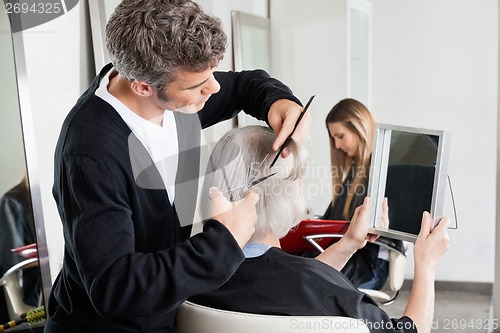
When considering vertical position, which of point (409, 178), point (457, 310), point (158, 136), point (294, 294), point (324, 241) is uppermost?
point (158, 136)

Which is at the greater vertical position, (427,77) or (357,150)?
(427,77)

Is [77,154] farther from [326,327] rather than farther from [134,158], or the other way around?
[326,327]

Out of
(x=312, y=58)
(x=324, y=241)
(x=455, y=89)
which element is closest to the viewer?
(x=324, y=241)

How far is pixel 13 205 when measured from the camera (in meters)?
2.28

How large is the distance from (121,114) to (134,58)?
143 mm

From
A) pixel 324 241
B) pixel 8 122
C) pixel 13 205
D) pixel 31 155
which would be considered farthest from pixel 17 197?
pixel 324 241

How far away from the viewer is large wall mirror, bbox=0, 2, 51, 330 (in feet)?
7.29

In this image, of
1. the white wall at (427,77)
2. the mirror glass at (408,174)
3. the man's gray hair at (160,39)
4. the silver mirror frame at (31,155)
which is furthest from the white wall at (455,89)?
the man's gray hair at (160,39)

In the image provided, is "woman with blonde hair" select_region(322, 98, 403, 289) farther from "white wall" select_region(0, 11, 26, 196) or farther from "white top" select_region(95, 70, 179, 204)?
"white top" select_region(95, 70, 179, 204)

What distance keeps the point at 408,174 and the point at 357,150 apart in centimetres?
126

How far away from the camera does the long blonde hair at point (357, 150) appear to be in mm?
3275

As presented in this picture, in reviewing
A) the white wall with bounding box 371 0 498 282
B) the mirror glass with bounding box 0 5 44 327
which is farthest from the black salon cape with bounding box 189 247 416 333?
the white wall with bounding box 371 0 498 282

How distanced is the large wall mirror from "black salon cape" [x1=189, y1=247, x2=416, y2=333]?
1.04 m

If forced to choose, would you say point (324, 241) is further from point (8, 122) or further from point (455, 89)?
point (455, 89)
